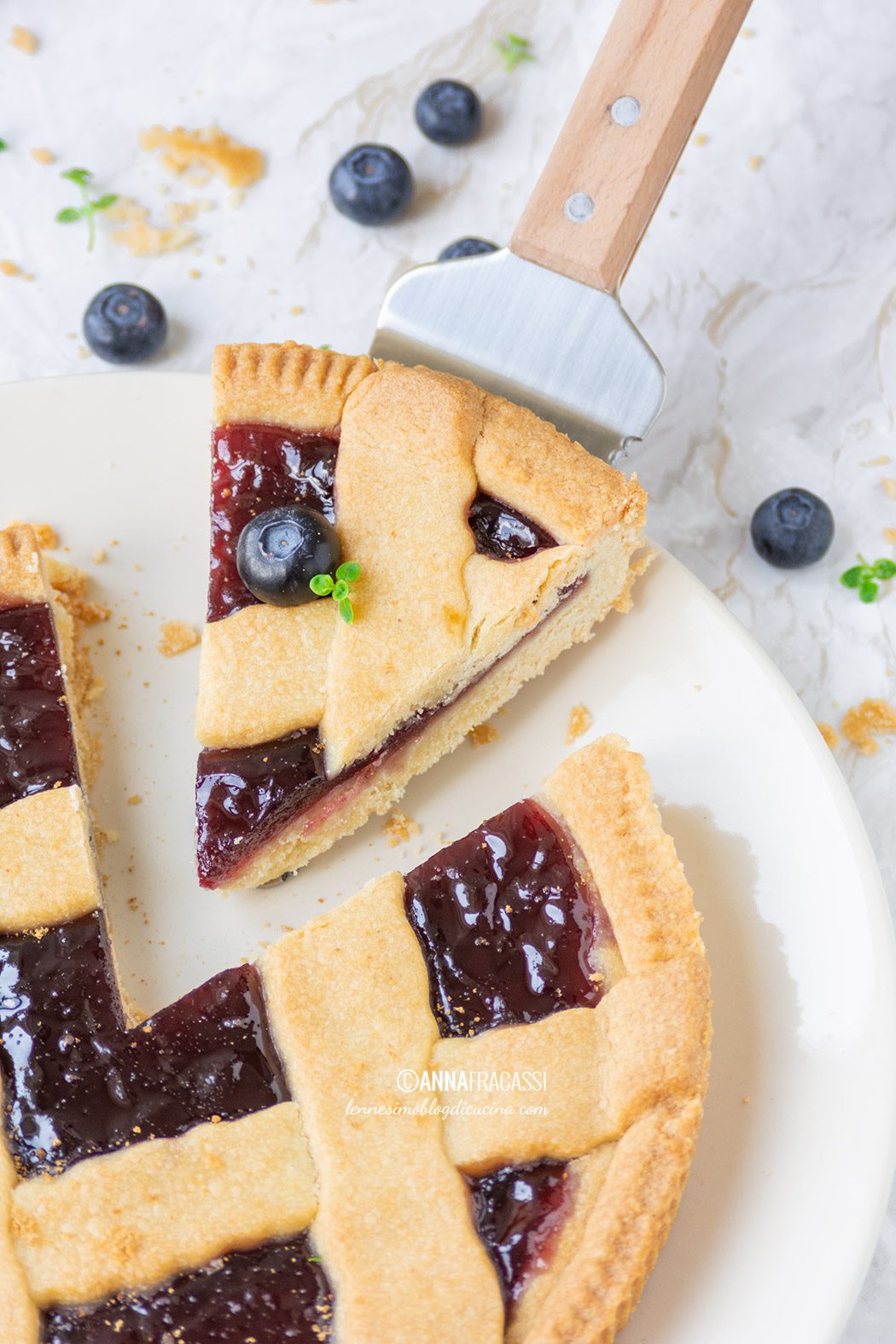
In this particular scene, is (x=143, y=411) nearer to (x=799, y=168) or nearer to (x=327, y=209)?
(x=327, y=209)

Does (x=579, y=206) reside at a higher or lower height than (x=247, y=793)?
higher

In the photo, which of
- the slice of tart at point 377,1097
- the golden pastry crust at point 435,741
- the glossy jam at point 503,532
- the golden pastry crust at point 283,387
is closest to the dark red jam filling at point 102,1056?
the slice of tart at point 377,1097

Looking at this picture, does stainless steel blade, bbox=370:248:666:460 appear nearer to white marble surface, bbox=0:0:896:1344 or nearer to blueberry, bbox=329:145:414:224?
white marble surface, bbox=0:0:896:1344

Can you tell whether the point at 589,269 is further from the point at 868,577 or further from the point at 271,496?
the point at 868,577

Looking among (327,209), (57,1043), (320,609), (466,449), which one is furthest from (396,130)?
(57,1043)

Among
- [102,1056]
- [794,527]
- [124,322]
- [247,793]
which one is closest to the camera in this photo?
[102,1056]

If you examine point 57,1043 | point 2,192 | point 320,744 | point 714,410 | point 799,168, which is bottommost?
point 57,1043

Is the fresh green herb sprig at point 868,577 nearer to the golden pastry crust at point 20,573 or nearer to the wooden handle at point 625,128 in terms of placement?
the wooden handle at point 625,128

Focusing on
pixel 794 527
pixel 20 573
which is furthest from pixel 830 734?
pixel 20 573
